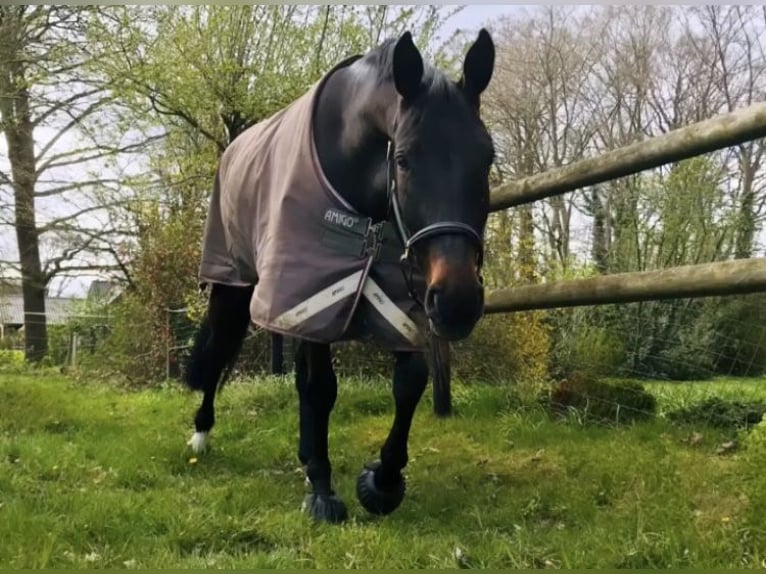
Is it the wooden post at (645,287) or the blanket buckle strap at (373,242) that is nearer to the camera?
the wooden post at (645,287)

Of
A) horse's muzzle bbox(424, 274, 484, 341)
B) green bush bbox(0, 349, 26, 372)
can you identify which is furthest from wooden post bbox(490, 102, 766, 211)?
green bush bbox(0, 349, 26, 372)

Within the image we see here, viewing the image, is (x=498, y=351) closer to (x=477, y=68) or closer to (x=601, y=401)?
(x=601, y=401)

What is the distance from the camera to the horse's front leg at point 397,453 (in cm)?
283

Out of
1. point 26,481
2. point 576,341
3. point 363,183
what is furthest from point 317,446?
point 576,341

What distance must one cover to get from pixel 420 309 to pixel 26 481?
1890 mm

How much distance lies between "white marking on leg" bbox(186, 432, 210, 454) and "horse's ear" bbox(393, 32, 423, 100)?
2508 mm

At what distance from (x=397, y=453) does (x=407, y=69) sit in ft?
4.57

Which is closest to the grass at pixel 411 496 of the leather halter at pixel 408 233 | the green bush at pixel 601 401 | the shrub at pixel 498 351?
the green bush at pixel 601 401

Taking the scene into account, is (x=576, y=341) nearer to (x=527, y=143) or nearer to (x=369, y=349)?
(x=369, y=349)

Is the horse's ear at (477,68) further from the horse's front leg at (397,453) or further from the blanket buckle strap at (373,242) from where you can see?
the horse's front leg at (397,453)

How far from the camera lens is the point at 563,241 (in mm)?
8734

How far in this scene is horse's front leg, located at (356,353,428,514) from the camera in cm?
283

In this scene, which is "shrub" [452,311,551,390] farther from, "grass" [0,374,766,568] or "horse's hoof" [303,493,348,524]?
"horse's hoof" [303,493,348,524]

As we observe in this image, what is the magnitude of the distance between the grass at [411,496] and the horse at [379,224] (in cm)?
34
